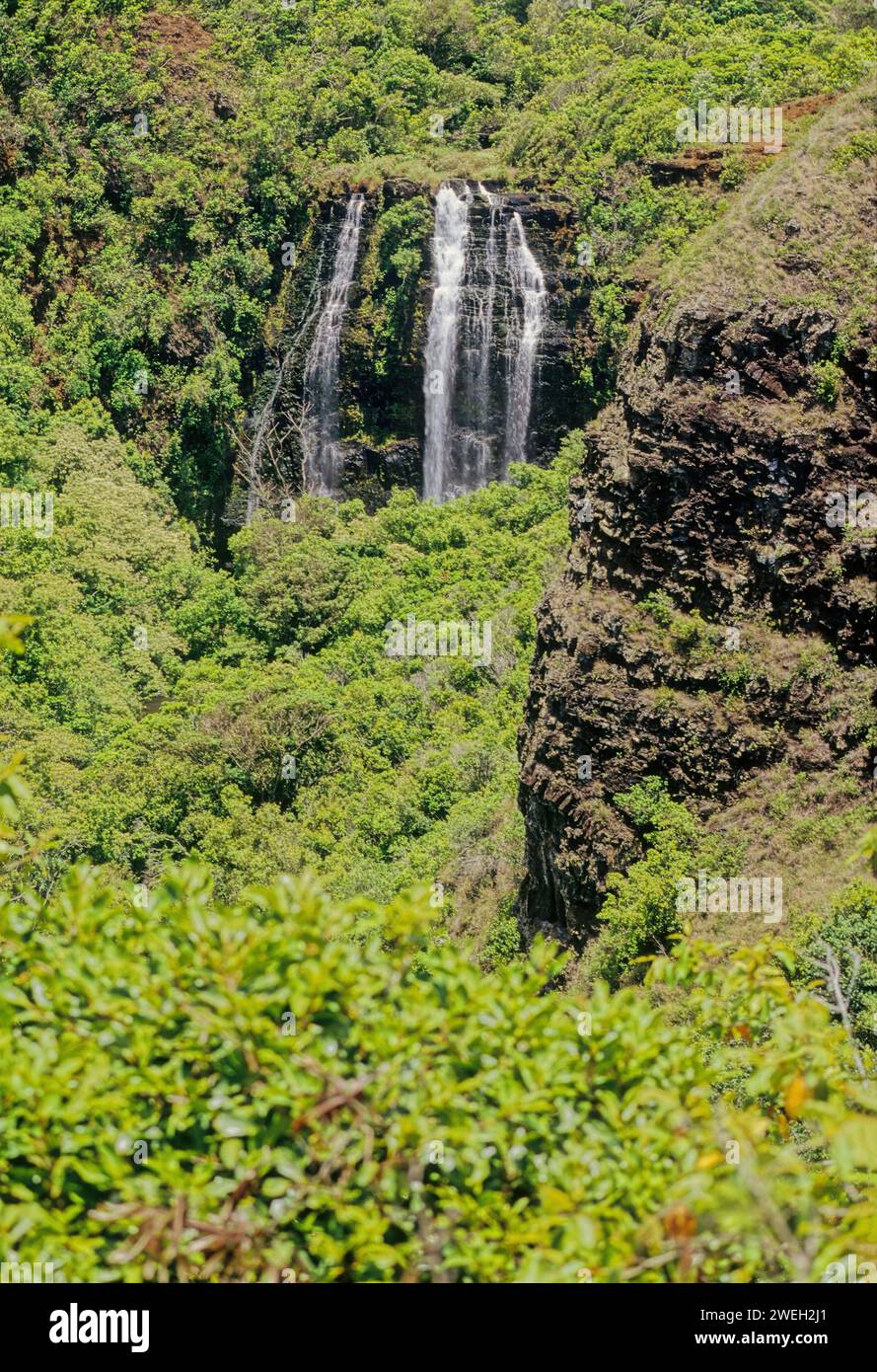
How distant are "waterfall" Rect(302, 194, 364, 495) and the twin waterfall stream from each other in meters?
0.88

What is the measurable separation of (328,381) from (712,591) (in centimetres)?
3072

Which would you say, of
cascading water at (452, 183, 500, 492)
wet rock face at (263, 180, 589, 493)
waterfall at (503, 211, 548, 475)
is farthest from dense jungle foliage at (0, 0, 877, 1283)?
waterfall at (503, 211, 548, 475)

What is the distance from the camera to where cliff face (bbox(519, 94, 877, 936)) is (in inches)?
996

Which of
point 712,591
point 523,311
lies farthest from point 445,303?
point 712,591

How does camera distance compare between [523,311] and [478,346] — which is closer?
[523,311]

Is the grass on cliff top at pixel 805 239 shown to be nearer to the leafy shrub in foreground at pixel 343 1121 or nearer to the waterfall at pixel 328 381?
the leafy shrub in foreground at pixel 343 1121

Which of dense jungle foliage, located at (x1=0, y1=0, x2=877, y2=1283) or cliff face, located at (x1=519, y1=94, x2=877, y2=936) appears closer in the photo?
dense jungle foliage, located at (x1=0, y1=0, x2=877, y2=1283)

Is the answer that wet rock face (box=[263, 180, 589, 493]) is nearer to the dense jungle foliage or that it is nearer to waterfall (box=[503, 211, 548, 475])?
waterfall (box=[503, 211, 548, 475])

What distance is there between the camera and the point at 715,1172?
7344 mm

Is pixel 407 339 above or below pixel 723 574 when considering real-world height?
above

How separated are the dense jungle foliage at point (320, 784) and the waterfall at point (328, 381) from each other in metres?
→ 1.58

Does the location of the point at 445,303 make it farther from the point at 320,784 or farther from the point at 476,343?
the point at 320,784

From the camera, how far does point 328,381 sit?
5472 centimetres

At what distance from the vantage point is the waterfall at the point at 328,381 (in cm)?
5438
